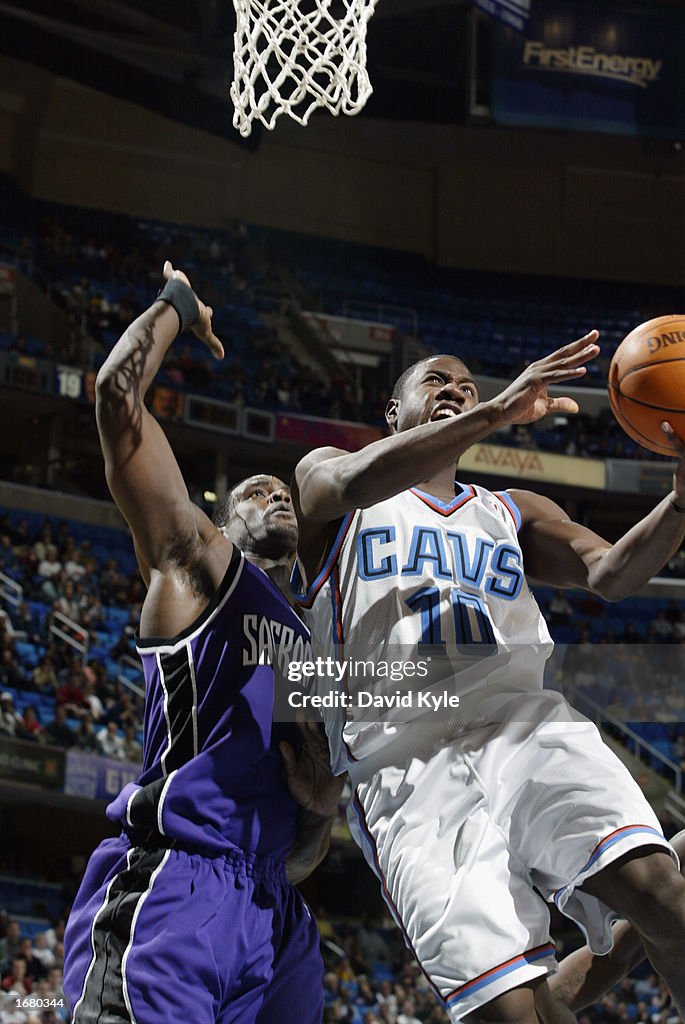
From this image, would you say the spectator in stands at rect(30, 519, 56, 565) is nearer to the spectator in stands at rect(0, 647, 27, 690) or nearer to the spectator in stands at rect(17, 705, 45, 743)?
the spectator in stands at rect(0, 647, 27, 690)

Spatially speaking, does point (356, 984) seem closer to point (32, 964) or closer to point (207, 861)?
point (32, 964)

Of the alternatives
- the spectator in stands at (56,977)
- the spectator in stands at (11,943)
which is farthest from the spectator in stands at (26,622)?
the spectator in stands at (56,977)

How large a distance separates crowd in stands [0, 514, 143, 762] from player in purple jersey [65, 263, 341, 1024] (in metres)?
8.98

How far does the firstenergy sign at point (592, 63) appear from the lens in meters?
15.0

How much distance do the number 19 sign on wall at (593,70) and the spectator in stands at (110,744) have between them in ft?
27.6

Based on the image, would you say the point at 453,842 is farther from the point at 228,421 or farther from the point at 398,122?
the point at 398,122

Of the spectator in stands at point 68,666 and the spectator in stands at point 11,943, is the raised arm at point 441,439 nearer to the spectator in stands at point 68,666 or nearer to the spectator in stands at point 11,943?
the spectator in stands at point 11,943

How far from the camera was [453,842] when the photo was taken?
3.21 metres

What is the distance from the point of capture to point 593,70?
49.7ft

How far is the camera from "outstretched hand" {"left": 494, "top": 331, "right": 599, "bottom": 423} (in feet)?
10.5

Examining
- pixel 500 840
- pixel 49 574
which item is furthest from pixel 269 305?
pixel 500 840

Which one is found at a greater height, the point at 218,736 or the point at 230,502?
the point at 230,502

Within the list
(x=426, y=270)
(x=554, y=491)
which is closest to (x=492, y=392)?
(x=554, y=491)

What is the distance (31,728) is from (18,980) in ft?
8.75
